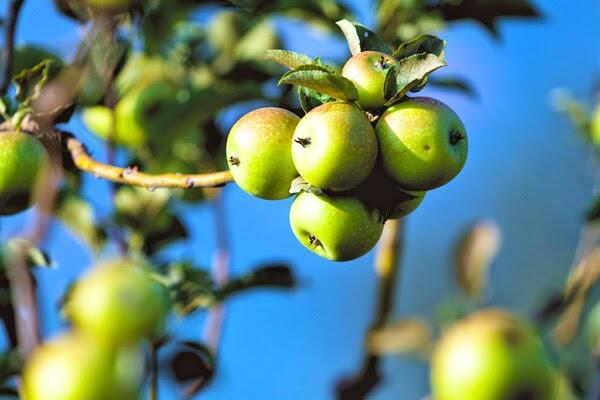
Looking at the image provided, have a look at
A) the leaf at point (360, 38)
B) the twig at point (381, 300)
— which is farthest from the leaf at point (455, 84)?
the leaf at point (360, 38)

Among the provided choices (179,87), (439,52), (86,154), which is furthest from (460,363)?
(179,87)

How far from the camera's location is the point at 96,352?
0.46 m

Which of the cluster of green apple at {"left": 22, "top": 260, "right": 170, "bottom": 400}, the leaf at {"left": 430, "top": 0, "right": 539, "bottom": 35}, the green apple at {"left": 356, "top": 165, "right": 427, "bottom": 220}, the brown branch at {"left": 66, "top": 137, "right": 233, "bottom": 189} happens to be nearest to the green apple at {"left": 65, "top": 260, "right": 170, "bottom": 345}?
the cluster of green apple at {"left": 22, "top": 260, "right": 170, "bottom": 400}

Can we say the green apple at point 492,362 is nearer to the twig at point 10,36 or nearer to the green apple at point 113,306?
the green apple at point 113,306

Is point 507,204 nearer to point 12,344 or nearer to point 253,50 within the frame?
point 253,50

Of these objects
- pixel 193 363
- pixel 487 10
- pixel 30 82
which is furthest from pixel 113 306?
pixel 487 10

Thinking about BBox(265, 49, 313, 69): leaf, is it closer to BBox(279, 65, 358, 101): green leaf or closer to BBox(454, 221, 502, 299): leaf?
BBox(279, 65, 358, 101): green leaf

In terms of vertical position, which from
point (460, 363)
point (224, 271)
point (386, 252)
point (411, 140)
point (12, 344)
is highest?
point (460, 363)

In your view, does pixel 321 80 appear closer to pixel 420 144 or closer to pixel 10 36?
pixel 420 144

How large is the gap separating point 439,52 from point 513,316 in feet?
2.03

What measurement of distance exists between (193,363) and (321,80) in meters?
0.66

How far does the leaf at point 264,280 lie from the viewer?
1641 mm

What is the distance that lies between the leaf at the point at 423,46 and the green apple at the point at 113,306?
0.60m

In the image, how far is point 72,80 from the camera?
2.70 ft
